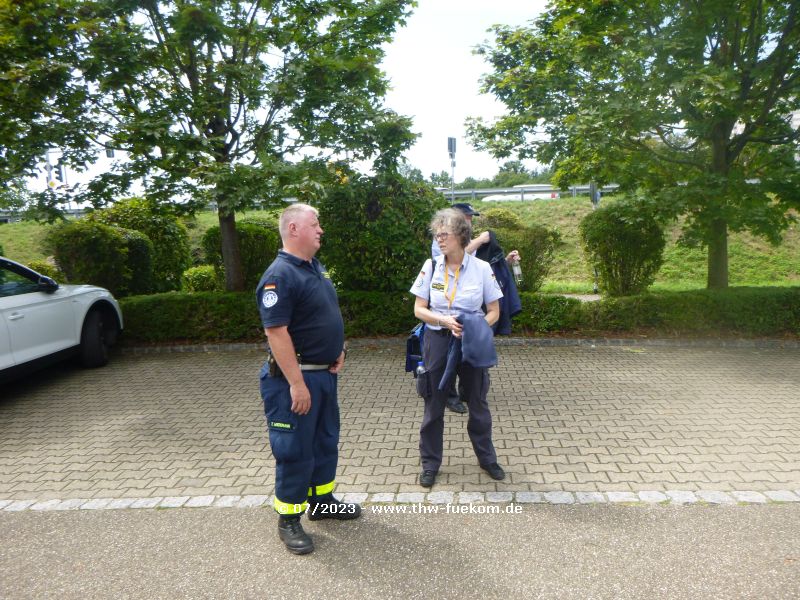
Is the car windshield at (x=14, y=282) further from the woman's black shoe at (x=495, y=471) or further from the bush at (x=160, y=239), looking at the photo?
the woman's black shoe at (x=495, y=471)

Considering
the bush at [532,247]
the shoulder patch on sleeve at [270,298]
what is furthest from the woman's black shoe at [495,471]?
the bush at [532,247]

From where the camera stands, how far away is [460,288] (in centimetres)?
400

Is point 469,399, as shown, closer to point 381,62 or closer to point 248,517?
point 248,517

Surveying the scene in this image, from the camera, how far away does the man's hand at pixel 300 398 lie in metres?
3.22

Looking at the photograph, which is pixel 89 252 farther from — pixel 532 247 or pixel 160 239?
pixel 532 247

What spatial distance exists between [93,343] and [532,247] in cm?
758

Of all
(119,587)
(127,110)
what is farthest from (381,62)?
(119,587)

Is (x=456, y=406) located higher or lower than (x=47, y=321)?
lower

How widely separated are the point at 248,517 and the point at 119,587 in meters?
0.85

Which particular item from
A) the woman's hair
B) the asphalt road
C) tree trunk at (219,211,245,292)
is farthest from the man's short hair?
tree trunk at (219,211,245,292)

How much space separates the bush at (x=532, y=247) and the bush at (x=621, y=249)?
43.9 inches

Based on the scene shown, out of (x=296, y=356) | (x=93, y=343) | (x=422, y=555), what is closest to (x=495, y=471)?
(x=422, y=555)

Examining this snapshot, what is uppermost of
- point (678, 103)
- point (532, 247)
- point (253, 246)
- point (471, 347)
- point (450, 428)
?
point (678, 103)

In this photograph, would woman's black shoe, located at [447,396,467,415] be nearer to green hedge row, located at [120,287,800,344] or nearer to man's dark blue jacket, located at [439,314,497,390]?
man's dark blue jacket, located at [439,314,497,390]
